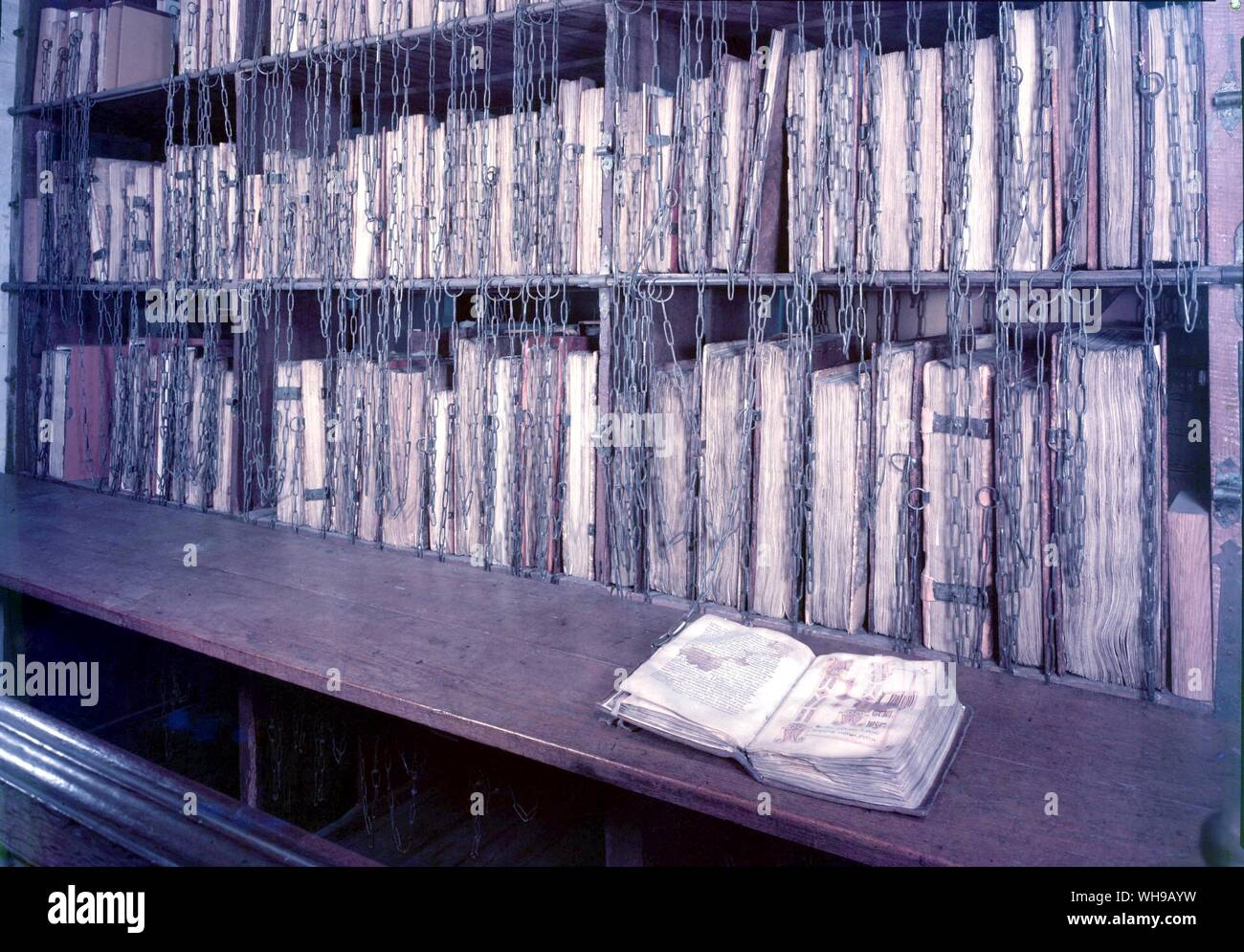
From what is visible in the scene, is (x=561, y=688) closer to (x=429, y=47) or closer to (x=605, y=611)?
(x=605, y=611)

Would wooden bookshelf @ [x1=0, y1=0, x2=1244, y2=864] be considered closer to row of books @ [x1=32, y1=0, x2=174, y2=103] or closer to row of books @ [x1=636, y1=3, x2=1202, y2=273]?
row of books @ [x1=636, y1=3, x2=1202, y2=273]

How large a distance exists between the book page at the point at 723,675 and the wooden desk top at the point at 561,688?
53 mm

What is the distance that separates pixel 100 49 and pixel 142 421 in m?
1.03

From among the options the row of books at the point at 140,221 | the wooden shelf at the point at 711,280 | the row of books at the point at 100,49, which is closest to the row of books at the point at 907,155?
the wooden shelf at the point at 711,280

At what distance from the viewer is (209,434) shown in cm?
234

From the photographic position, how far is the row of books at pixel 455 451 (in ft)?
5.80

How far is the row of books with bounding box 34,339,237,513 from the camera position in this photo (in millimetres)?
2340

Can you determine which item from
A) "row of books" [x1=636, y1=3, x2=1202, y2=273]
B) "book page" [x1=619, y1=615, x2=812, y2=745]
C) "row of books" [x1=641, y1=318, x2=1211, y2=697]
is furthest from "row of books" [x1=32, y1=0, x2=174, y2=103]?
"book page" [x1=619, y1=615, x2=812, y2=745]

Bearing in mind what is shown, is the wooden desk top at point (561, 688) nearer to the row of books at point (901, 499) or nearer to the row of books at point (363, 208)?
the row of books at point (901, 499)

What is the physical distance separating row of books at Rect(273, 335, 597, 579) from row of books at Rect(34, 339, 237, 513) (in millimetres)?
257

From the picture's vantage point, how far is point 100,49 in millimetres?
2570
